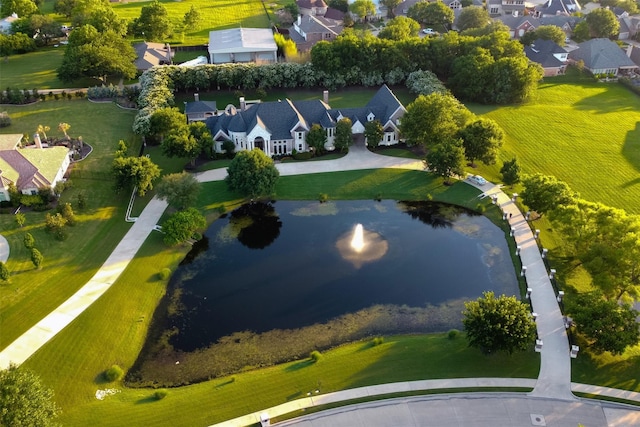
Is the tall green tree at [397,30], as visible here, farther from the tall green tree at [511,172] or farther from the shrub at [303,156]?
the tall green tree at [511,172]

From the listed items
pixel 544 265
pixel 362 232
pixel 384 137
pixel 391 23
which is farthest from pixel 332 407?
pixel 391 23

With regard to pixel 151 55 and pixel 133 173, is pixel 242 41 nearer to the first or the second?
pixel 151 55

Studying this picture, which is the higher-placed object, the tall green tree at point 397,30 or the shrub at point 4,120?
the tall green tree at point 397,30

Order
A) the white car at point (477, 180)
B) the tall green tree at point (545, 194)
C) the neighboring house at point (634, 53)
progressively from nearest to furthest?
the tall green tree at point (545, 194)
the white car at point (477, 180)
the neighboring house at point (634, 53)

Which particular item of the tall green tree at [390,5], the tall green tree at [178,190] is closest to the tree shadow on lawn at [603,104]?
the tall green tree at [390,5]

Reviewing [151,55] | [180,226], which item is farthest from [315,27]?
[180,226]

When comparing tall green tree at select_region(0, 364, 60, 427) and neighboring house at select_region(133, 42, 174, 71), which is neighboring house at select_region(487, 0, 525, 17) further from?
tall green tree at select_region(0, 364, 60, 427)

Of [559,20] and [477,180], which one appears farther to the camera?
[559,20]
